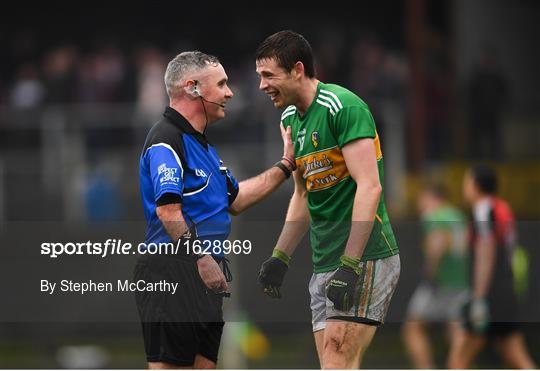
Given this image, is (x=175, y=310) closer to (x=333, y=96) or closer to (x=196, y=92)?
(x=196, y=92)

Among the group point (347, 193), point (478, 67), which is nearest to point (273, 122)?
point (478, 67)

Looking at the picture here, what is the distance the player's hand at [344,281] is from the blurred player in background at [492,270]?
442cm

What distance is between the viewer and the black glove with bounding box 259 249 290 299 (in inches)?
279

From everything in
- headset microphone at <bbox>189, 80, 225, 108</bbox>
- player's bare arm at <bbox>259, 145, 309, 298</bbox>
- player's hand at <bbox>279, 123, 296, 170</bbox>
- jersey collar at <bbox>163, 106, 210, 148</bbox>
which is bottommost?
player's bare arm at <bbox>259, 145, 309, 298</bbox>

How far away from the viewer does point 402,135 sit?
54.4 ft

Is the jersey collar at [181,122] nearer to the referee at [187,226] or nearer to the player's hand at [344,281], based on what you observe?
the referee at [187,226]

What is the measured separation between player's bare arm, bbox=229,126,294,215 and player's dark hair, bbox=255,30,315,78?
435 millimetres

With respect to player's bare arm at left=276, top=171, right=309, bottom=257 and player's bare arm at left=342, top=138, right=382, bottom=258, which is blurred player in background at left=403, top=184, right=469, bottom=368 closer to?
player's bare arm at left=276, top=171, right=309, bottom=257

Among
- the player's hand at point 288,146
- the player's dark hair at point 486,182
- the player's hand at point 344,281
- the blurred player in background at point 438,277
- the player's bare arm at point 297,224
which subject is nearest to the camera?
the player's hand at point 344,281

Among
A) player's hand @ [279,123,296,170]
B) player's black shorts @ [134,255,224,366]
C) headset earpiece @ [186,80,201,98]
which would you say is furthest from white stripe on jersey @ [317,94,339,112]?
player's black shorts @ [134,255,224,366]

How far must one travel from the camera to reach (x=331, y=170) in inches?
271

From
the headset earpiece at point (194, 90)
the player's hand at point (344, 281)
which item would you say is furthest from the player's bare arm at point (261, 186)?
the player's hand at point (344, 281)

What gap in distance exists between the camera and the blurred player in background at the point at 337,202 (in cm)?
669

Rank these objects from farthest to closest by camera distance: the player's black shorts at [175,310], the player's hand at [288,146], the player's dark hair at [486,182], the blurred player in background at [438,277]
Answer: the player's dark hair at [486,182] → the blurred player in background at [438,277] → the player's hand at [288,146] → the player's black shorts at [175,310]
